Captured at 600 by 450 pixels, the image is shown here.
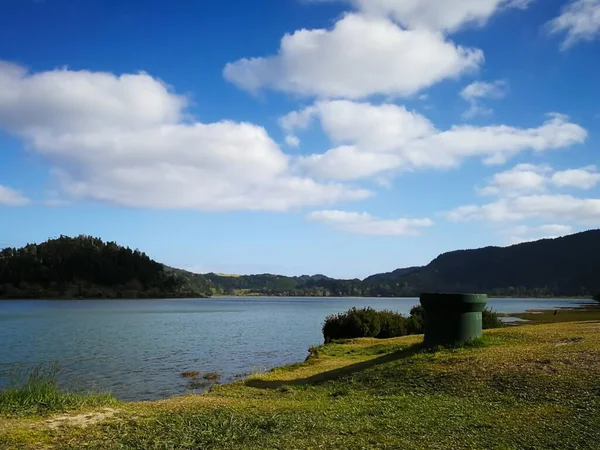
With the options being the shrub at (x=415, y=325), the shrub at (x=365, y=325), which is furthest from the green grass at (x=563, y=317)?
the shrub at (x=365, y=325)

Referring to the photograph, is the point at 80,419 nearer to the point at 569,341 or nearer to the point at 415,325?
the point at 569,341

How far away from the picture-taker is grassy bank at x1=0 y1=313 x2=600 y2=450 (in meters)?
10.1

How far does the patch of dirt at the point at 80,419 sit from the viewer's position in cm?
1177

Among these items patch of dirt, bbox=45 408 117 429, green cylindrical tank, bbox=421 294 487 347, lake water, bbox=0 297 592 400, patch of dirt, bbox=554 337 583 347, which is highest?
green cylindrical tank, bbox=421 294 487 347

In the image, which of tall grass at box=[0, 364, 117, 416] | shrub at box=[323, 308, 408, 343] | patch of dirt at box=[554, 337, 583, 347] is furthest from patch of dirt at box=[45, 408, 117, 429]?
shrub at box=[323, 308, 408, 343]

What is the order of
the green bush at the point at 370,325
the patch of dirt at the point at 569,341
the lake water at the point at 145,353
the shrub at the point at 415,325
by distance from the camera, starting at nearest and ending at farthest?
1. the patch of dirt at the point at 569,341
2. the lake water at the point at 145,353
3. the green bush at the point at 370,325
4. the shrub at the point at 415,325

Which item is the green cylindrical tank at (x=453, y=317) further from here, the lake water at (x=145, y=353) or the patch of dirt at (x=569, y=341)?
the lake water at (x=145, y=353)

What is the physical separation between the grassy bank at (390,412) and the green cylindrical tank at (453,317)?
1.57 m

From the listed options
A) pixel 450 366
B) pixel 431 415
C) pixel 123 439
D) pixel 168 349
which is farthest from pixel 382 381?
pixel 168 349

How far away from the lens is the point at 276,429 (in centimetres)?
1102

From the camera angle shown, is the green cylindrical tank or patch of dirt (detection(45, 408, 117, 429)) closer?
patch of dirt (detection(45, 408, 117, 429))

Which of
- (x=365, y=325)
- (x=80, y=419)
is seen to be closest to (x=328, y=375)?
(x=80, y=419)

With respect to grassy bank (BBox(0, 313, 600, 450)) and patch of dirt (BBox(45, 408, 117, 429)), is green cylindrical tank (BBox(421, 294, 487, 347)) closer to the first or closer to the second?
grassy bank (BBox(0, 313, 600, 450))

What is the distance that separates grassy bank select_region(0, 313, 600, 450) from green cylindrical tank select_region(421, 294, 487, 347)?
1.57 m
